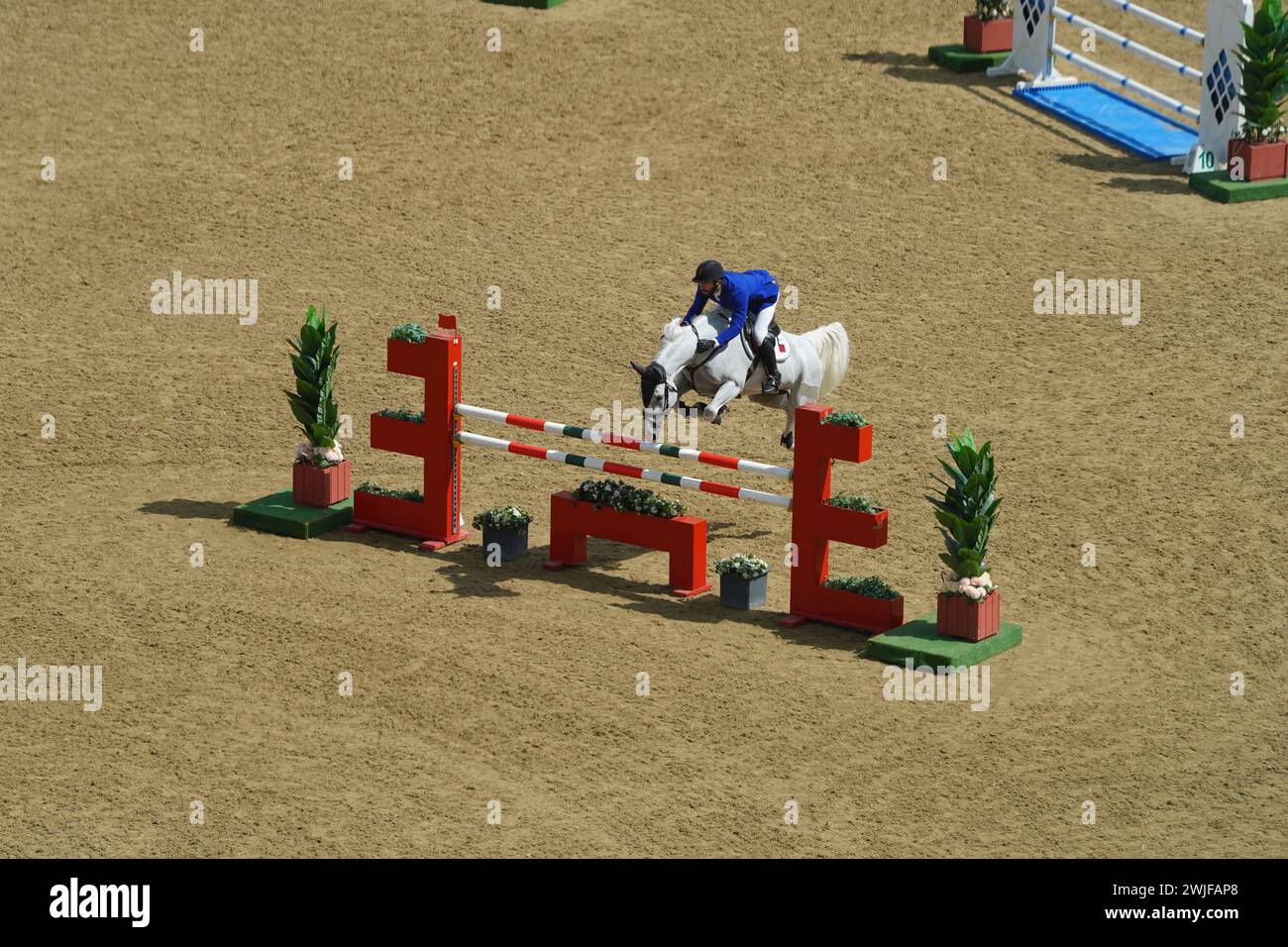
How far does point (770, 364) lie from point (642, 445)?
140cm

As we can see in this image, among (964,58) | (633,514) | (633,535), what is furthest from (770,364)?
(964,58)

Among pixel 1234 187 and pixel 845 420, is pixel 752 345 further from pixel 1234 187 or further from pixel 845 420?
pixel 1234 187

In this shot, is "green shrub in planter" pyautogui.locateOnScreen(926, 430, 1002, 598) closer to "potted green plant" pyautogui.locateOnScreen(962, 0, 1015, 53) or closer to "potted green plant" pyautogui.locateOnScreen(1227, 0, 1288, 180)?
"potted green plant" pyautogui.locateOnScreen(1227, 0, 1288, 180)

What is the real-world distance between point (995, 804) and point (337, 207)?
13.7 m

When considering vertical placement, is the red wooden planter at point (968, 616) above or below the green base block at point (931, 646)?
above

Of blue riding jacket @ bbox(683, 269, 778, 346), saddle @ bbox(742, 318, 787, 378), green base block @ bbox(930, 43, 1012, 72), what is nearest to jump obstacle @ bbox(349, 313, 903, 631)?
saddle @ bbox(742, 318, 787, 378)

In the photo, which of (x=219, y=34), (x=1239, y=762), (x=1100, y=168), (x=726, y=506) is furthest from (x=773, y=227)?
(x=1239, y=762)

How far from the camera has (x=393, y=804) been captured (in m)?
13.1

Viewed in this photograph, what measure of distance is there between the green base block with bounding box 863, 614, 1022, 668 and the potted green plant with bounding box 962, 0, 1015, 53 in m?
13.9

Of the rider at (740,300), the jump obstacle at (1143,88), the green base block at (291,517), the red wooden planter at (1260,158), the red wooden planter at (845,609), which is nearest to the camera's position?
the red wooden planter at (845,609)

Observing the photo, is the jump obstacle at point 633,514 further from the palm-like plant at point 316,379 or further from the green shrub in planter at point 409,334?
the palm-like plant at point 316,379

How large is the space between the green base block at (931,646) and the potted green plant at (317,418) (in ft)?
17.3

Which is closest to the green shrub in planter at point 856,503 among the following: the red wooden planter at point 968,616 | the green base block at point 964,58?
the red wooden planter at point 968,616

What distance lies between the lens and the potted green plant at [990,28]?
90.8 ft
